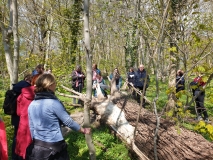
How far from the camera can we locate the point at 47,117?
2.67 m

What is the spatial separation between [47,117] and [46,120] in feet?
0.17

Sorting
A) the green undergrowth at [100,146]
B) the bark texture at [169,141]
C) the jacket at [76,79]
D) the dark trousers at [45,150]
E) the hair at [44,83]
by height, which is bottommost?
the green undergrowth at [100,146]

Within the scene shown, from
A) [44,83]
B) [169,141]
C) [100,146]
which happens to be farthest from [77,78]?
[44,83]

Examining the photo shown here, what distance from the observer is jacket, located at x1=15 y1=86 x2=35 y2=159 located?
11.4ft

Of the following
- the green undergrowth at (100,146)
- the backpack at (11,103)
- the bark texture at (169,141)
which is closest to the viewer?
the bark texture at (169,141)

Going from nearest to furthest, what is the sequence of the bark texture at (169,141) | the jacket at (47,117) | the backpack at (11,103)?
the jacket at (47,117)
the bark texture at (169,141)
the backpack at (11,103)

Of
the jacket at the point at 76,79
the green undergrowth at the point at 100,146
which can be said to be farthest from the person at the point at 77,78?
the green undergrowth at the point at 100,146

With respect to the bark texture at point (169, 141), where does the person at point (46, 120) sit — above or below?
above

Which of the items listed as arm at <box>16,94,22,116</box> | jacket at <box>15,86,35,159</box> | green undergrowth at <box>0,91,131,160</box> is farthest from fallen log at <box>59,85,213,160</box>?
arm at <box>16,94,22,116</box>

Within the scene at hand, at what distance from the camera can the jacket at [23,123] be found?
3475mm

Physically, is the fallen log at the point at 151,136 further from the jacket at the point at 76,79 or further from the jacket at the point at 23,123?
the jacket at the point at 76,79

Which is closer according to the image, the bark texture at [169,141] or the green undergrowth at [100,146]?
the bark texture at [169,141]

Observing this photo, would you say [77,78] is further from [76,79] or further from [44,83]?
[44,83]

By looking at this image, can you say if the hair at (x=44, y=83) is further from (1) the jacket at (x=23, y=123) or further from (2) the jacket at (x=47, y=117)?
(1) the jacket at (x=23, y=123)
